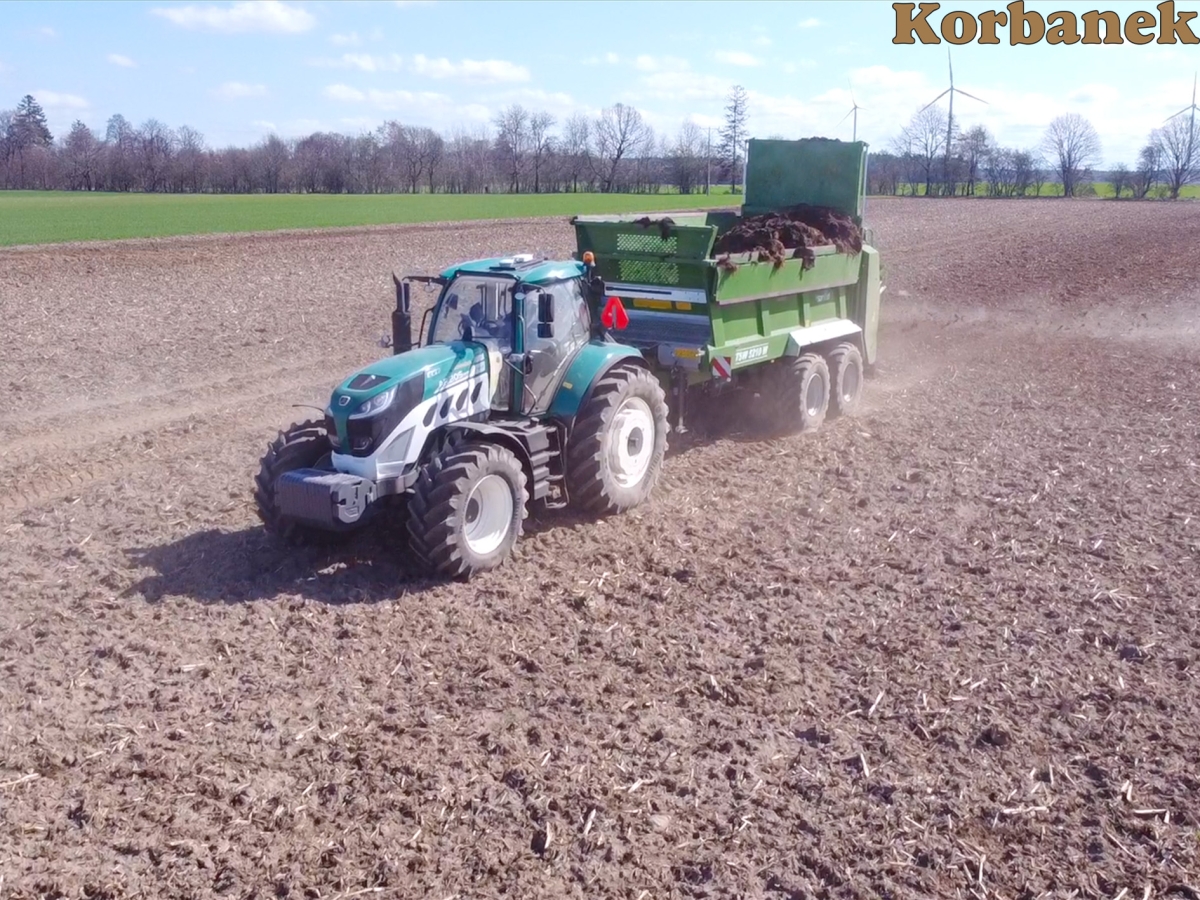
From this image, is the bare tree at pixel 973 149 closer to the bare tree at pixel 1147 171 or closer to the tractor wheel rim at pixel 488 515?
the bare tree at pixel 1147 171

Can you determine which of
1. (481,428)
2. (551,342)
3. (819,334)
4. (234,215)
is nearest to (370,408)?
(481,428)

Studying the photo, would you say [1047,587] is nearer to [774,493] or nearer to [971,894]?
[774,493]

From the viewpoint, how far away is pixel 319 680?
629 centimetres

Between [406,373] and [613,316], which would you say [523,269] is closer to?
[613,316]

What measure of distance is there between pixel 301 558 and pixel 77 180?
289ft

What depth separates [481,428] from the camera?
25.3ft

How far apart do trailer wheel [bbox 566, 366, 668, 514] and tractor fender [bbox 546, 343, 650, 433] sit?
0.06 meters

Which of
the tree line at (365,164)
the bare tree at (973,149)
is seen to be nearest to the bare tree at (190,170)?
the tree line at (365,164)

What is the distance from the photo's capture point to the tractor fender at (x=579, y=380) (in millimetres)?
8539

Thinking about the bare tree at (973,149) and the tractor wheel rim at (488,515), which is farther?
the bare tree at (973,149)

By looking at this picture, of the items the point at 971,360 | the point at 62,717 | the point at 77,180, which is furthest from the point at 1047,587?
the point at 77,180

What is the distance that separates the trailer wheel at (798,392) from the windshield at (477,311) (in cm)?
421

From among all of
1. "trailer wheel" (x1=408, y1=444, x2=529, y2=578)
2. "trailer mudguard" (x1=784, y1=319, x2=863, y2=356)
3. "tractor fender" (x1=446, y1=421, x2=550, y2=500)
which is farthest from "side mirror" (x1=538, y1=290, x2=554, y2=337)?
"trailer mudguard" (x1=784, y1=319, x2=863, y2=356)

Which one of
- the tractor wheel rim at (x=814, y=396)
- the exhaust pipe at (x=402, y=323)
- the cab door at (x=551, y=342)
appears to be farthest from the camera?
the tractor wheel rim at (x=814, y=396)
